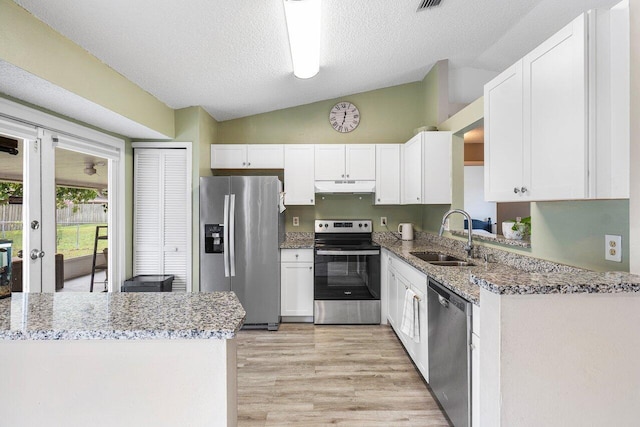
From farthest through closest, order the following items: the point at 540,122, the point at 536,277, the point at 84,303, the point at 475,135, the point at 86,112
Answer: the point at 475,135
the point at 86,112
the point at 540,122
the point at 536,277
the point at 84,303

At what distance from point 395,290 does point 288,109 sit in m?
2.50

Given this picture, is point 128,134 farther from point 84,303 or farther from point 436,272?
point 436,272

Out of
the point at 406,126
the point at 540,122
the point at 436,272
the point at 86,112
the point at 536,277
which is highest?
the point at 406,126

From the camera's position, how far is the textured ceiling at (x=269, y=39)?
1.98 metres

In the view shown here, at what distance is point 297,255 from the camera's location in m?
3.71

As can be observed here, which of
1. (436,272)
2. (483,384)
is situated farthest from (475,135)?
(483,384)

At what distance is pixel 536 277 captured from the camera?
4.09ft

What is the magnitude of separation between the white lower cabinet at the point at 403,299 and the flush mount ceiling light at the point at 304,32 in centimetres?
178

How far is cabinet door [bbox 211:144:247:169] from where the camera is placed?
3945mm

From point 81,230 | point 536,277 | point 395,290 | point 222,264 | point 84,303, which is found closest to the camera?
point 84,303

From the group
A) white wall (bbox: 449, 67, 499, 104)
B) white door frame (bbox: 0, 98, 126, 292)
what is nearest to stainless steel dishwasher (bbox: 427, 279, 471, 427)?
white wall (bbox: 449, 67, 499, 104)

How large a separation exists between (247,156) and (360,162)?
4.26ft

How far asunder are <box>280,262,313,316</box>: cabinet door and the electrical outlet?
2.59 metres

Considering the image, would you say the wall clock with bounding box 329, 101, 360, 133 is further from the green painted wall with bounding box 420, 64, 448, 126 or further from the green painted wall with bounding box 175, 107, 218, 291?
the green painted wall with bounding box 175, 107, 218, 291
